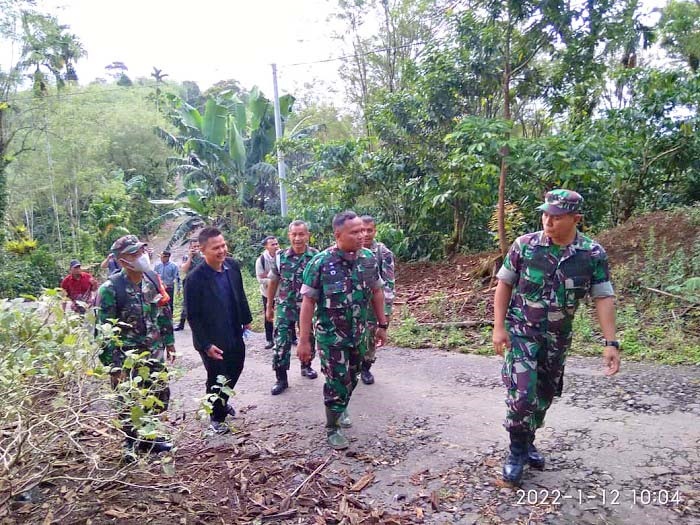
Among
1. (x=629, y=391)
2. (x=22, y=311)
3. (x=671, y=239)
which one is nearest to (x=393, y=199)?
(x=671, y=239)

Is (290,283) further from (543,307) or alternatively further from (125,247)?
(543,307)

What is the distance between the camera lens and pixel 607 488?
3.15 meters

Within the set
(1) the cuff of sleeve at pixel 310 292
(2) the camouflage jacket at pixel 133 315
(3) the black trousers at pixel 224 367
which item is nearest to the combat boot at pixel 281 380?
(3) the black trousers at pixel 224 367

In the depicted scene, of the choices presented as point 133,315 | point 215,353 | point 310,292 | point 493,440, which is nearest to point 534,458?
point 493,440

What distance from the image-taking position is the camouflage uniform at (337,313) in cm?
399

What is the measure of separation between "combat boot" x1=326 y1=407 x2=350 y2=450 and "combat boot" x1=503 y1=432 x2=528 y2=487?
1267 mm

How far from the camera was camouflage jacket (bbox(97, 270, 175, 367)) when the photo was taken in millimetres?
3877

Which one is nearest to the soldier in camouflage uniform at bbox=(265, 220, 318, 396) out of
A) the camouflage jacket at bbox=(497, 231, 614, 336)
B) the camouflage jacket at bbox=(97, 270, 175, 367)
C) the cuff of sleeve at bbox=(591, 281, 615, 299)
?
the camouflage jacket at bbox=(97, 270, 175, 367)

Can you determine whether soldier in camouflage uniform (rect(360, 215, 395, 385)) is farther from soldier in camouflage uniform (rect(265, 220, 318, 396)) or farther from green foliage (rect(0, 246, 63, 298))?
green foliage (rect(0, 246, 63, 298))

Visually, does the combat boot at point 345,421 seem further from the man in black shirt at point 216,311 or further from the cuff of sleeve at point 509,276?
the cuff of sleeve at point 509,276

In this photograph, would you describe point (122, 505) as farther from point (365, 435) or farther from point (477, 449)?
point (477, 449)

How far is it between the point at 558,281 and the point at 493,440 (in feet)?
4.90

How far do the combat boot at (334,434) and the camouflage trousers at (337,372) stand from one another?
0.05 metres

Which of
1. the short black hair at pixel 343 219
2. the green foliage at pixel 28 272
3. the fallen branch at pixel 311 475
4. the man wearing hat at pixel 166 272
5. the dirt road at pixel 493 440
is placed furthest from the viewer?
the green foliage at pixel 28 272
